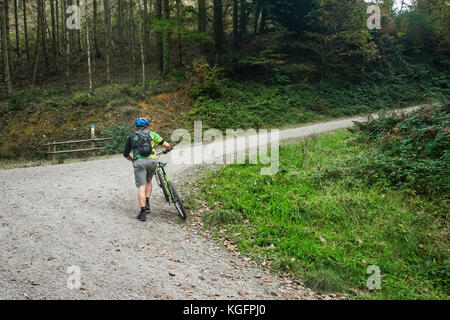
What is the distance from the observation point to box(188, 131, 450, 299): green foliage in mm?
5105

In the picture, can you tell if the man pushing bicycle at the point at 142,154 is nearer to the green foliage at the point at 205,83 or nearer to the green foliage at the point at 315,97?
the green foliage at the point at 315,97

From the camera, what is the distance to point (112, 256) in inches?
198

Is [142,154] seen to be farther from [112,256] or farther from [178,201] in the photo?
[112,256]

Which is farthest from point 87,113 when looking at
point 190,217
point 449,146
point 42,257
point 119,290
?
point 449,146

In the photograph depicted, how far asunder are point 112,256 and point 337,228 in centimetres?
469

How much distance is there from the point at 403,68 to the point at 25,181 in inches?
1146

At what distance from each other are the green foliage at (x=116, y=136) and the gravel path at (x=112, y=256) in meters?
6.87

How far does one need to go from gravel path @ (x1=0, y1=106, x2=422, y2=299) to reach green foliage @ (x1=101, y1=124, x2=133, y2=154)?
6867mm

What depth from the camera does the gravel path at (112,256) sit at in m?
4.20

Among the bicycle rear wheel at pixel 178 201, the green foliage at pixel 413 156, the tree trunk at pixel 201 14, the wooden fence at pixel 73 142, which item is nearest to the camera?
the bicycle rear wheel at pixel 178 201

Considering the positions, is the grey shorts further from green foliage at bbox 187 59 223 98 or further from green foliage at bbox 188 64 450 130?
green foliage at bbox 187 59 223 98

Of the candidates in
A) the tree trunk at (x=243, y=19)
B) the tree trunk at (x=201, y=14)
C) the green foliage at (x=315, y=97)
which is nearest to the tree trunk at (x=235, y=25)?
the tree trunk at (x=243, y=19)
